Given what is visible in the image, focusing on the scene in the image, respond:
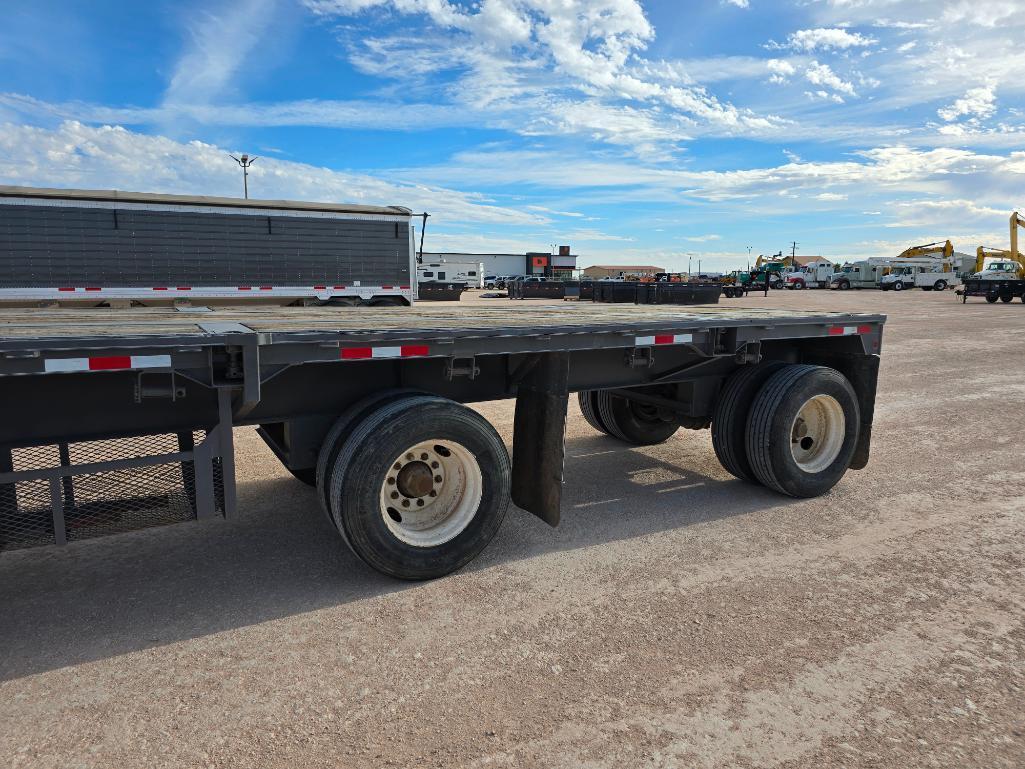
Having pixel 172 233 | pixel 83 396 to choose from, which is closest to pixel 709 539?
pixel 83 396

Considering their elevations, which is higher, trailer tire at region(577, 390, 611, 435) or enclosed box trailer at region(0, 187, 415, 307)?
enclosed box trailer at region(0, 187, 415, 307)

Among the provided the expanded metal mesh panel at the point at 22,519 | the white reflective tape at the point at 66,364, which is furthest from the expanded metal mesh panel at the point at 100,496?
the white reflective tape at the point at 66,364

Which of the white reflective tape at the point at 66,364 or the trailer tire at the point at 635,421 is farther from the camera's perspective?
the trailer tire at the point at 635,421

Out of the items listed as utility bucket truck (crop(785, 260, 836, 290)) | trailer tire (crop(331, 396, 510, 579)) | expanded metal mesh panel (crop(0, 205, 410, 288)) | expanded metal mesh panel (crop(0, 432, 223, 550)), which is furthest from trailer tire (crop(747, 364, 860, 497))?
utility bucket truck (crop(785, 260, 836, 290))

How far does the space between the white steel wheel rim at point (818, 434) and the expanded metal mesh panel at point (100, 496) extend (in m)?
4.67

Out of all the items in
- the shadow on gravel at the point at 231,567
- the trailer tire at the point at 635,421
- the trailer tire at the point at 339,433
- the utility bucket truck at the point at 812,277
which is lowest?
the shadow on gravel at the point at 231,567

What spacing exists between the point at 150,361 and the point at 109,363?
0.57 ft

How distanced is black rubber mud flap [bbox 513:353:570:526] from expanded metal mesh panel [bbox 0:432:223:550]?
6.79 ft

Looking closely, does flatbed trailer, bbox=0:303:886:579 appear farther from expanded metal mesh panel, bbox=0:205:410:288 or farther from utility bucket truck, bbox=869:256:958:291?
utility bucket truck, bbox=869:256:958:291

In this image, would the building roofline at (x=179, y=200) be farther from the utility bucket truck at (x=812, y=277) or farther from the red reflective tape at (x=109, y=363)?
the utility bucket truck at (x=812, y=277)

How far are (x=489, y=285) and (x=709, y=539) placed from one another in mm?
65683

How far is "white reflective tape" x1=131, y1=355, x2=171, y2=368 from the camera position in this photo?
3300 mm

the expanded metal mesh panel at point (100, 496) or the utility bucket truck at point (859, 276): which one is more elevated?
the utility bucket truck at point (859, 276)

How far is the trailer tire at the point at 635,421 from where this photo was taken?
7.49 meters
